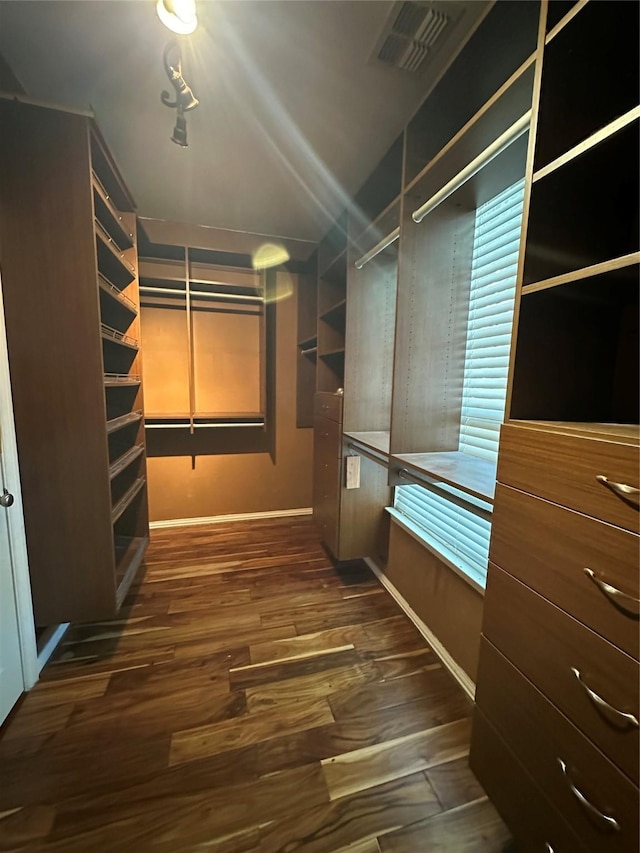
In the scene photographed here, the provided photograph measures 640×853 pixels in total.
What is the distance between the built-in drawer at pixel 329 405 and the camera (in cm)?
225

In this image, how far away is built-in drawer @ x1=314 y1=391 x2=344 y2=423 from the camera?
2.25 metres

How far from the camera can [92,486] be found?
58.9 inches

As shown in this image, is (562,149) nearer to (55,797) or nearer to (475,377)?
(475,377)

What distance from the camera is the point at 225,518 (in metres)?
3.24

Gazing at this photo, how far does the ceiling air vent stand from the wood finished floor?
8.91ft

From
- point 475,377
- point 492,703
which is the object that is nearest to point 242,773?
point 492,703

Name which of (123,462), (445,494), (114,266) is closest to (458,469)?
(445,494)

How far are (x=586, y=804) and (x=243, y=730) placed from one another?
3.75ft

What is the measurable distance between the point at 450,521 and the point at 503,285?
120 centimetres

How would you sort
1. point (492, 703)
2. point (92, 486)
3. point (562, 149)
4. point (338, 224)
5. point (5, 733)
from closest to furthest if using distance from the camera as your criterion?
1. point (562, 149)
2. point (492, 703)
3. point (5, 733)
4. point (92, 486)
5. point (338, 224)

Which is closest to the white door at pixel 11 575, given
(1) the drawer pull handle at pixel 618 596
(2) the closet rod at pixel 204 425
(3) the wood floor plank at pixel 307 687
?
(3) the wood floor plank at pixel 307 687

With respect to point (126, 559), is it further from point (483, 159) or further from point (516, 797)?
point (483, 159)

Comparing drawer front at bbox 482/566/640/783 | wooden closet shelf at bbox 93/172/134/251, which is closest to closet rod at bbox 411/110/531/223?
drawer front at bbox 482/566/640/783

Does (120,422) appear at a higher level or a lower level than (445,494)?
higher
